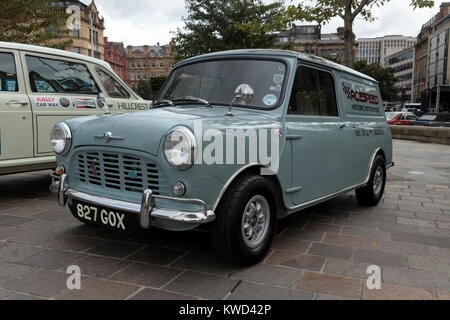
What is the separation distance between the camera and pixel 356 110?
4.75m

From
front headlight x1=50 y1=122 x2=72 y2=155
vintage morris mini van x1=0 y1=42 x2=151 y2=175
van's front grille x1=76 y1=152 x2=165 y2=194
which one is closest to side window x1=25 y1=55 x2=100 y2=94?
vintage morris mini van x1=0 y1=42 x2=151 y2=175

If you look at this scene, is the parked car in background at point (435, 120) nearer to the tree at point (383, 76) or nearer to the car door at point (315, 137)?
the car door at point (315, 137)

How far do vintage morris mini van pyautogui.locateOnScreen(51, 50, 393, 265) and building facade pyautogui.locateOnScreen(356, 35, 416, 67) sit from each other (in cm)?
16871

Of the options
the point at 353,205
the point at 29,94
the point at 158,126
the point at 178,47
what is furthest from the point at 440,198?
the point at 178,47

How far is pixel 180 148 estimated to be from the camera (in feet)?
8.38

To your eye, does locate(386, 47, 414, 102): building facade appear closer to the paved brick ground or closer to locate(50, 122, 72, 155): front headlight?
the paved brick ground

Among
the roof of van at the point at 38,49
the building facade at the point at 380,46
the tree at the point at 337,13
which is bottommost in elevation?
the roof of van at the point at 38,49

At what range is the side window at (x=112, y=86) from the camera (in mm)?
6180

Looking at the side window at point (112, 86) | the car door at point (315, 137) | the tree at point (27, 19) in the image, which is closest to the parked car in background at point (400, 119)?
the tree at point (27, 19)

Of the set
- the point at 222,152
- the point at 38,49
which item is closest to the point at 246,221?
the point at 222,152

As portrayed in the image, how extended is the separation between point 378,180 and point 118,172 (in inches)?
155

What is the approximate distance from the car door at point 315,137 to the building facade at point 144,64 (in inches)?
4004
